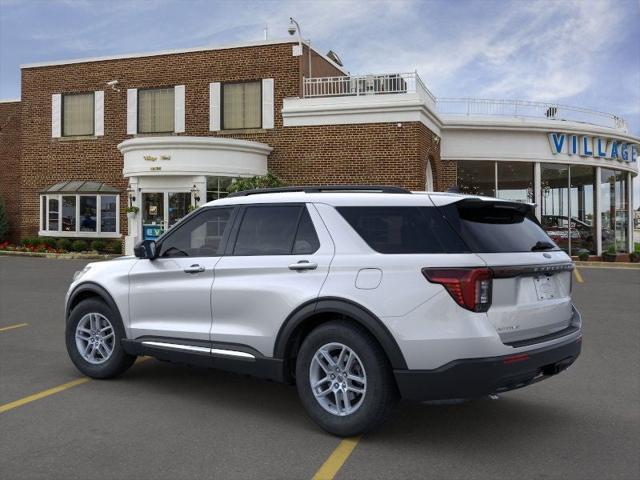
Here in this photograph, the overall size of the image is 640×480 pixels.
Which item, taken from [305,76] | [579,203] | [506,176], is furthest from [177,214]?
[579,203]

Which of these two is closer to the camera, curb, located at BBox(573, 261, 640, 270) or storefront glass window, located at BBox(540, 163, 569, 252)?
curb, located at BBox(573, 261, 640, 270)

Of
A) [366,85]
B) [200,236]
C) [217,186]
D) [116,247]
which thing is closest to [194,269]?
[200,236]

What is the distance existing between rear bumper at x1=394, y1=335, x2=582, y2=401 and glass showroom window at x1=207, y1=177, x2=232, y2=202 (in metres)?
18.2

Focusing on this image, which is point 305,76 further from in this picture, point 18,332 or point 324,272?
point 324,272

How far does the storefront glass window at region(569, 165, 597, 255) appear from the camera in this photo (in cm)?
2536

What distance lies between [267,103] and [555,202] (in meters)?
12.0

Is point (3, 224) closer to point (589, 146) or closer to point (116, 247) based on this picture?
point (116, 247)

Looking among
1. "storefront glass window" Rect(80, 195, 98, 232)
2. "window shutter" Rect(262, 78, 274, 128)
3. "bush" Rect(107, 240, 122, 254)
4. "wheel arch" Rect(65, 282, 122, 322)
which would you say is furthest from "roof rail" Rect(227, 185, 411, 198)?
"storefront glass window" Rect(80, 195, 98, 232)

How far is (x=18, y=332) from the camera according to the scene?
28.8 feet

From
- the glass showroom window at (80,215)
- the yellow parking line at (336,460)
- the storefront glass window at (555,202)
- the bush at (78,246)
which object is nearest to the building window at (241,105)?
the glass showroom window at (80,215)

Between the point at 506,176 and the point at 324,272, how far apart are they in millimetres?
21873

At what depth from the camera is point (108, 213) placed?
81.7 feet

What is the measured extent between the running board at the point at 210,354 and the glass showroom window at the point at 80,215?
1999cm

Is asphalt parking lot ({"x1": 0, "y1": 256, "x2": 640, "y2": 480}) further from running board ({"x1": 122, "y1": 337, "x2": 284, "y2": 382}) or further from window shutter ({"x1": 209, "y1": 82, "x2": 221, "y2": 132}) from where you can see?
window shutter ({"x1": 209, "y1": 82, "x2": 221, "y2": 132})
